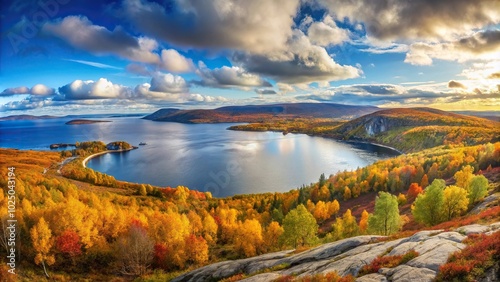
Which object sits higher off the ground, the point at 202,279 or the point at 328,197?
the point at 202,279

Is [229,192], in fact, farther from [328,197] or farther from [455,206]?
[455,206]

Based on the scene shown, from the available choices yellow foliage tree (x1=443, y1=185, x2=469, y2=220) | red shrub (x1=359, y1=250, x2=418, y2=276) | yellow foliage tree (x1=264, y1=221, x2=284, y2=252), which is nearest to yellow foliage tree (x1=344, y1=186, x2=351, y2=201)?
yellow foliage tree (x1=443, y1=185, x2=469, y2=220)

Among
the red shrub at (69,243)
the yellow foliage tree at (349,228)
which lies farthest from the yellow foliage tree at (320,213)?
the red shrub at (69,243)

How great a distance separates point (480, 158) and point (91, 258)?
153434 millimetres

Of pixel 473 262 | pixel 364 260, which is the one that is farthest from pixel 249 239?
pixel 473 262

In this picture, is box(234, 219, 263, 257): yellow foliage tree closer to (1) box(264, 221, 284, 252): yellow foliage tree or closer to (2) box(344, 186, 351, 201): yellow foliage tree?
(1) box(264, 221, 284, 252): yellow foliage tree

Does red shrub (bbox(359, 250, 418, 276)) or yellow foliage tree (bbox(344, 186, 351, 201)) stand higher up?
red shrub (bbox(359, 250, 418, 276))

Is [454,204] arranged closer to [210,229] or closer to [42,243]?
[210,229]

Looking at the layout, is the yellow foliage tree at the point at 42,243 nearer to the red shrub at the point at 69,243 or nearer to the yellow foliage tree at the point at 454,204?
the red shrub at the point at 69,243

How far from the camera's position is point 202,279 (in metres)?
33.9

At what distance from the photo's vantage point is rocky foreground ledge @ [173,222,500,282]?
58.5 ft

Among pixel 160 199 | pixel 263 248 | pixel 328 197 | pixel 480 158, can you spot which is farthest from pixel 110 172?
pixel 480 158

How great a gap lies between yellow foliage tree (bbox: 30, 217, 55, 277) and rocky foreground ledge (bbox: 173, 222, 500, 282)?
96.0 ft

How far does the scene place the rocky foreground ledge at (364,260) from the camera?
17844 mm
